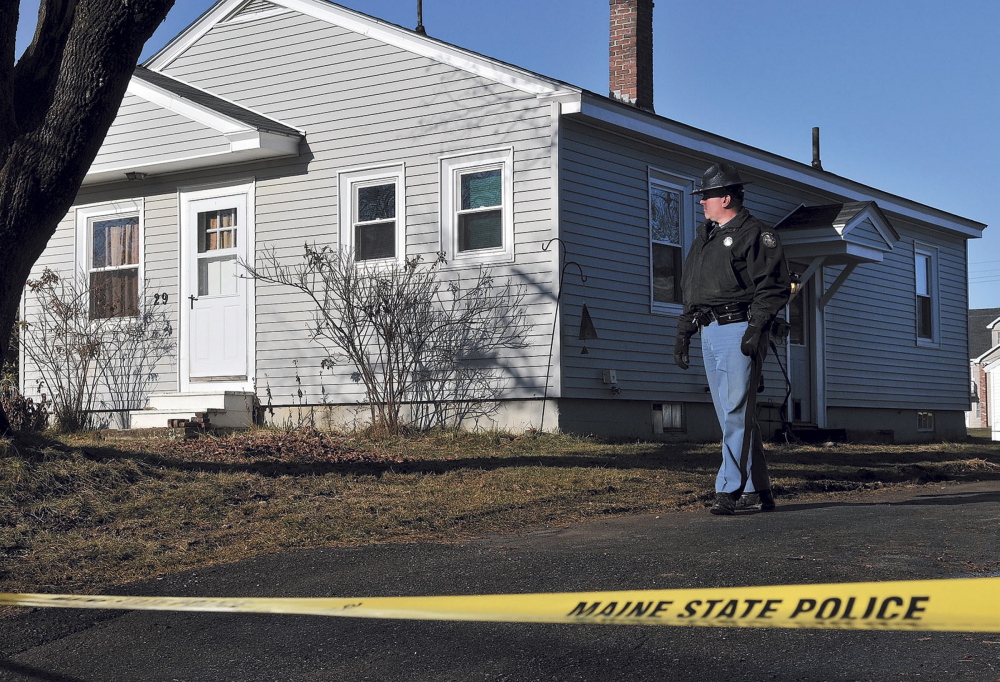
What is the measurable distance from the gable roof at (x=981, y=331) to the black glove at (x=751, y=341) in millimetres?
52518

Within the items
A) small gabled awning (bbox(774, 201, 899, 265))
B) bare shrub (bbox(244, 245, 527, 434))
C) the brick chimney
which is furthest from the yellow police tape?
the brick chimney

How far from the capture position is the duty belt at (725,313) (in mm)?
6938

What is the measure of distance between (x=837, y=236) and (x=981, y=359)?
124 ft

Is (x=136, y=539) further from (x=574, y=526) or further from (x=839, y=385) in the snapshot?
(x=839, y=385)

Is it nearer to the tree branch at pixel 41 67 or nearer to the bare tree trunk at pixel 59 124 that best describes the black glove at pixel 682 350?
the bare tree trunk at pixel 59 124

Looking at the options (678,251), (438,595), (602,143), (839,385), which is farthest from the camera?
(839,385)

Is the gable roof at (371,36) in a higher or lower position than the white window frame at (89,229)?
higher

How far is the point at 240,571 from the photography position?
5.94m

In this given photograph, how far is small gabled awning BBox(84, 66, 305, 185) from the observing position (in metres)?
14.4

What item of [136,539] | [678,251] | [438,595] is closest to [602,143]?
[678,251]

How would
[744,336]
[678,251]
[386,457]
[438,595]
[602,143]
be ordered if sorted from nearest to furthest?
[438,595] < [744,336] < [386,457] < [602,143] < [678,251]

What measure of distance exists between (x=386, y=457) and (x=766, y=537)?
219 inches

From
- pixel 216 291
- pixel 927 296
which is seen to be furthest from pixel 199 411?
pixel 927 296

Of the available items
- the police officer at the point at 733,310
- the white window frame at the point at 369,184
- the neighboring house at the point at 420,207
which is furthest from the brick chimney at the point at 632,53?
the police officer at the point at 733,310
